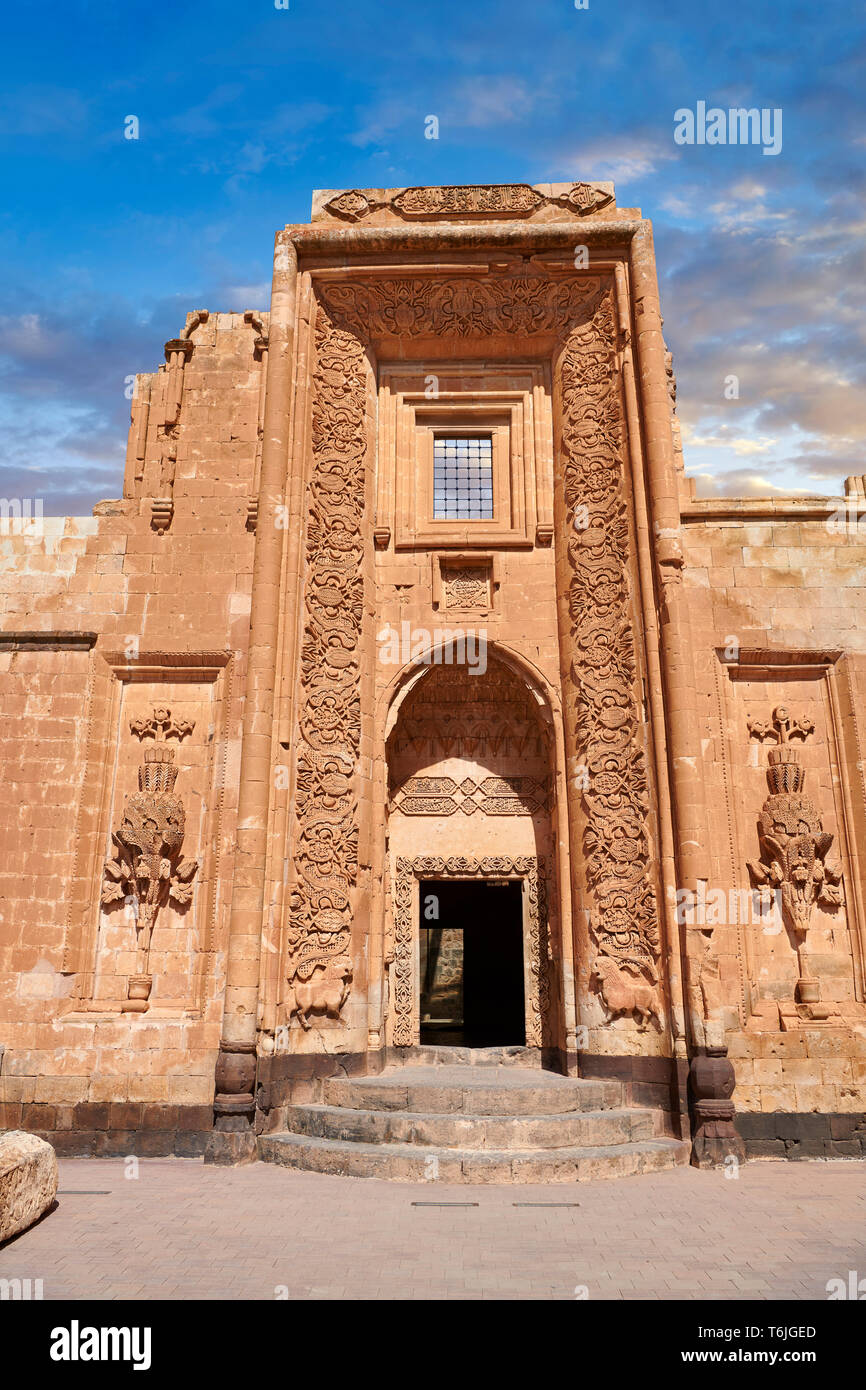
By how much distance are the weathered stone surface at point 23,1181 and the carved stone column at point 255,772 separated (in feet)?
7.94

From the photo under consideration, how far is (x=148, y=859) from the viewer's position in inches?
415

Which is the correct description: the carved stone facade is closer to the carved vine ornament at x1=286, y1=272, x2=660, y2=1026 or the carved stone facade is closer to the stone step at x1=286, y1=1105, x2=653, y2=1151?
the carved vine ornament at x1=286, y1=272, x2=660, y2=1026

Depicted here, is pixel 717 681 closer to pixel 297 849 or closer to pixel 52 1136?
pixel 297 849

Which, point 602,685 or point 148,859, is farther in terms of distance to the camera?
point 602,685

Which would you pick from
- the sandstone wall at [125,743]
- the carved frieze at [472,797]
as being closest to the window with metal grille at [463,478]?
the sandstone wall at [125,743]

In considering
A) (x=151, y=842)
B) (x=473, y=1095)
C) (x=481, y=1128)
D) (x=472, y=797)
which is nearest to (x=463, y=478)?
(x=472, y=797)

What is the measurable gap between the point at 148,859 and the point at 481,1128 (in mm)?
4975

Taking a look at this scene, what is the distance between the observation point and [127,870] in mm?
10633

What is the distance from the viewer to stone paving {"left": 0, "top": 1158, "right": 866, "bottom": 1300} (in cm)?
527

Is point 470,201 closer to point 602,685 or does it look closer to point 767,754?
point 602,685

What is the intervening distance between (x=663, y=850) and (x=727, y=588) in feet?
11.9

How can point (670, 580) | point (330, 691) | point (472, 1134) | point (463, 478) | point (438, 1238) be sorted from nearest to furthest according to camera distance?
1. point (438, 1238)
2. point (472, 1134)
3. point (670, 580)
4. point (330, 691)
5. point (463, 478)

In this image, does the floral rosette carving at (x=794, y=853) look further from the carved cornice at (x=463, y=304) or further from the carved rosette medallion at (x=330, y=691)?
the carved cornice at (x=463, y=304)

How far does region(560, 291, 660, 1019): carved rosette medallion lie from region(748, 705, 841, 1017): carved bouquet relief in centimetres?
150
